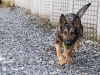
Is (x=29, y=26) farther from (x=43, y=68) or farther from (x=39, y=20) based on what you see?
(x=43, y=68)

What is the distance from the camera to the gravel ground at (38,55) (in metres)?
6.18

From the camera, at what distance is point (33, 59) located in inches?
280

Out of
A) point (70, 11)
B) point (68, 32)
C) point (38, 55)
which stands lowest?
point (38, 55)

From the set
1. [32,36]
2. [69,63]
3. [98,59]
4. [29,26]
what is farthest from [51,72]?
[29,26]

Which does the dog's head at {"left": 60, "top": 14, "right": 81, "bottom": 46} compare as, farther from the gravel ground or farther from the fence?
the fence

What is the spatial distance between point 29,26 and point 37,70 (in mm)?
6402

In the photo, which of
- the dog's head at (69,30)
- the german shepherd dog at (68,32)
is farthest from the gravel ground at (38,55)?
the dog's head at (69,30)

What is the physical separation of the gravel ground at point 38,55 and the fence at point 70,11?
0.45m

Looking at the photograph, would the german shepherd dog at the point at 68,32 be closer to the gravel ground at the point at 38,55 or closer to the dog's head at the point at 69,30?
the dog's head at the point at 69,30

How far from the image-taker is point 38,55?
7.55 meters

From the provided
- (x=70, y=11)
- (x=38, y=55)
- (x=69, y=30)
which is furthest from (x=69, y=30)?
(x=70, y=11)

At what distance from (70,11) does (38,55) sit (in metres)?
3.27

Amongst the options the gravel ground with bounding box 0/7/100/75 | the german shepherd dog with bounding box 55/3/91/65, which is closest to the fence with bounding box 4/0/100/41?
the gravel ground with bounding box 0/7/100/75

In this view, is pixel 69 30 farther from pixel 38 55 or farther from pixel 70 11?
pixel 70 11
